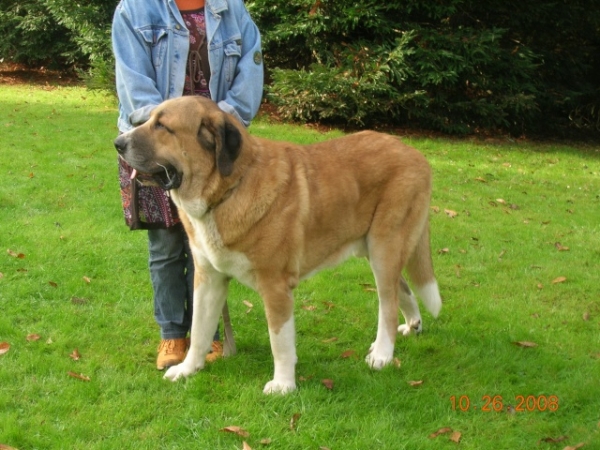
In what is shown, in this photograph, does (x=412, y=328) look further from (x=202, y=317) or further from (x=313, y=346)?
(x=202, y=317)

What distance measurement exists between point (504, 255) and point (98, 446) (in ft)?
16.3

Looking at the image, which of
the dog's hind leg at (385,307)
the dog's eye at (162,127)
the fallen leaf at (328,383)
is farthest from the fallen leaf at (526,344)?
the dog's eye at (162,127)

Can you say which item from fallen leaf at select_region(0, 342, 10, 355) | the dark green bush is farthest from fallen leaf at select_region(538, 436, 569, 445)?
the dark green bush

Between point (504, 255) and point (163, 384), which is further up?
point (163, 384)

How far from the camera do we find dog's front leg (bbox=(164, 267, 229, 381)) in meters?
4.43

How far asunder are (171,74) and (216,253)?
3.82 feet

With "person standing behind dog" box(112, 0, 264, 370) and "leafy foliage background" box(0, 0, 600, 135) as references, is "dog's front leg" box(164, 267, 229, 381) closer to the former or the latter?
"person standing behind dog" box(112, 0, 264, 370)

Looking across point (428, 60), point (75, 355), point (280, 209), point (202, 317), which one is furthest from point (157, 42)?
point (428, 60)

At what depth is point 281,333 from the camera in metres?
4.27

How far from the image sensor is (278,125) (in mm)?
14695

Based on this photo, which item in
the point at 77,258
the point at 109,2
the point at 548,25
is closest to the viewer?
the point at 77,258

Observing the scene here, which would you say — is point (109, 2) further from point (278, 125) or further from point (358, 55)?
point (358, 55)

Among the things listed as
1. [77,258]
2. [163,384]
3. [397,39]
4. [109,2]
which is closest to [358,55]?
[397,39]

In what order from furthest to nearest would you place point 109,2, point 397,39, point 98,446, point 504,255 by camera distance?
point 109,2 < point 397,39 < point 504,255 < point 98,446
